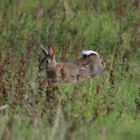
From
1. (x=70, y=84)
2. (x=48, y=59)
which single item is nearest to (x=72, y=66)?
(x=48, y=59)

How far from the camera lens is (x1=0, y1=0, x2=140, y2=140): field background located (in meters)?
8.02

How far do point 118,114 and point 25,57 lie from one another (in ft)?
6.59

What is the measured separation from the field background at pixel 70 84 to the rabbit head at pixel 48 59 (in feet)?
0.35

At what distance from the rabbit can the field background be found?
16 cm

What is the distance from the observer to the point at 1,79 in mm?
9750

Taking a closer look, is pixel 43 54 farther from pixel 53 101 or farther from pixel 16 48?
pixel 53 101

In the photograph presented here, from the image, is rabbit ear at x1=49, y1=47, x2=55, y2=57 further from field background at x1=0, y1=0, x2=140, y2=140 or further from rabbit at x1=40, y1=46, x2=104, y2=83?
field background at x1=0, y1=0, x2=140, y2=140

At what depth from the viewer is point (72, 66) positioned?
11.3 metres

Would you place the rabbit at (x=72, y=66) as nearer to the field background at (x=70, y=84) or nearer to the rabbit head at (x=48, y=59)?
the rabbit head at (x=48, y=59)

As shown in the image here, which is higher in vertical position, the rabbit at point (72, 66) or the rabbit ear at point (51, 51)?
the rabbit ear at point (51, 51)

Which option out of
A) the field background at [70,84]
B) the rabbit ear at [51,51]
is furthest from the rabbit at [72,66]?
the field background at [70,84]

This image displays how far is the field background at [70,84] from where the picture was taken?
8019mm

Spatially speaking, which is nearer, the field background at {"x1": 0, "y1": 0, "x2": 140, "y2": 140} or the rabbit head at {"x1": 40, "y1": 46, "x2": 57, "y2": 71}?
the field background at {"x1": 0, "y1": 0, "x2": 140, "y2": 140}

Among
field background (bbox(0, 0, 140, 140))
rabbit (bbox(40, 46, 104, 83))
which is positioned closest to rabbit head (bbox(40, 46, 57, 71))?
rabbit (bbox(40, 46, 104, 83))
